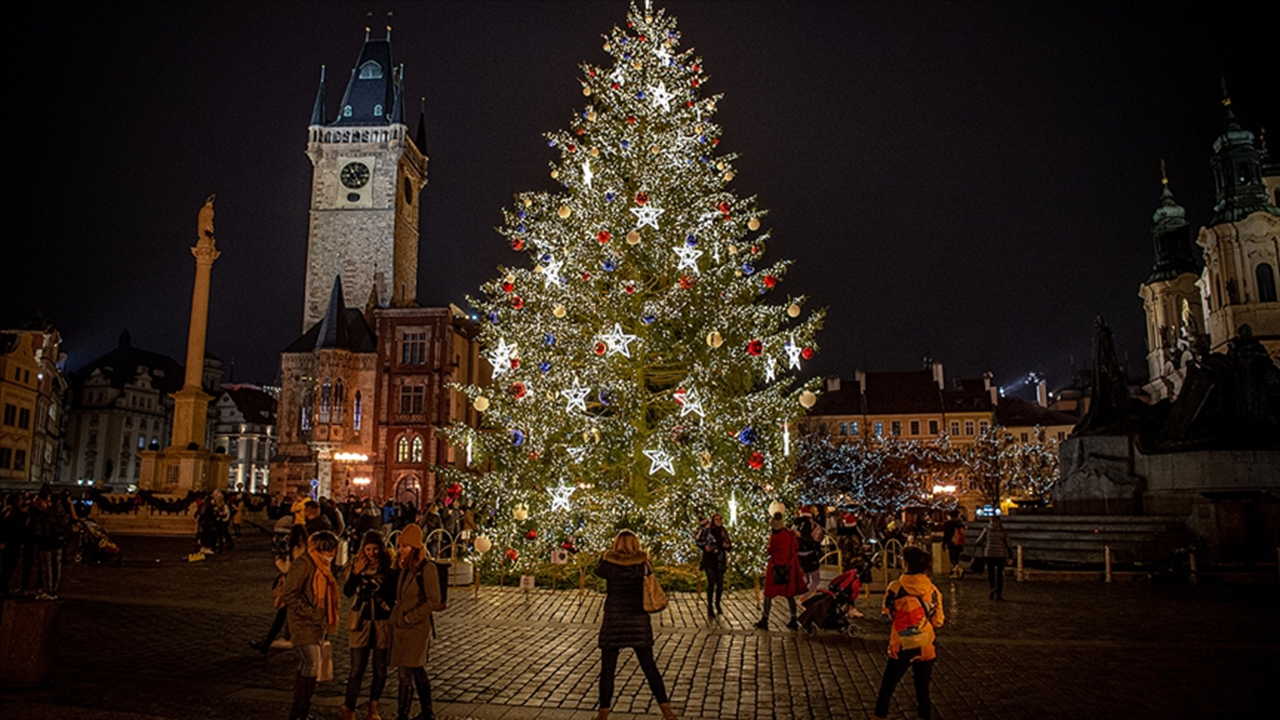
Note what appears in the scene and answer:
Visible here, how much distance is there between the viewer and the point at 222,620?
11930 millimetres

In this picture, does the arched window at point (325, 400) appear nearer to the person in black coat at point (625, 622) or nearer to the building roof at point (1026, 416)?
the person in black coat at point (625, 622)

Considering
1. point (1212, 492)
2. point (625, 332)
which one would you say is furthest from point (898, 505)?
point (625, 332)

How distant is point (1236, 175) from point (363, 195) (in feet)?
205

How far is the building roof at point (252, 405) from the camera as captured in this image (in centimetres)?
10256

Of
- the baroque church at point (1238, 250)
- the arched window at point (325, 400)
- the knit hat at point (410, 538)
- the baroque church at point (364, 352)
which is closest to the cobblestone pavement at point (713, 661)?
the knit hat at point (410, 538)

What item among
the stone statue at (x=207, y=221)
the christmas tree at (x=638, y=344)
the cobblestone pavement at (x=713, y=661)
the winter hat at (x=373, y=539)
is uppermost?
the stone statue at (x=207, y=221)

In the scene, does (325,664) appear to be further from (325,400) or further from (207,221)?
(325,400)

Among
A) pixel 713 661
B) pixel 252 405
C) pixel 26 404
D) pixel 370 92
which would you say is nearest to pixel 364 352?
pixel 370 92

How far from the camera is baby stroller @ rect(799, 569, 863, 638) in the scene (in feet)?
37.0

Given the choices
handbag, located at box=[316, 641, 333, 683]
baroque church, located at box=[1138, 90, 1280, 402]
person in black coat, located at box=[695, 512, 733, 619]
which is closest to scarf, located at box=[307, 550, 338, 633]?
handbag, located at box=[316, 641, 333, 683]

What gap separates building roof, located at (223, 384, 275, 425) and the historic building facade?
2788 centimetres

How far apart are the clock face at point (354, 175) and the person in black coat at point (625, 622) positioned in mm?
63941

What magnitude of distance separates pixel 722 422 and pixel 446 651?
24.8 feet

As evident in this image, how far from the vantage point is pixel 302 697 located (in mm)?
6473
